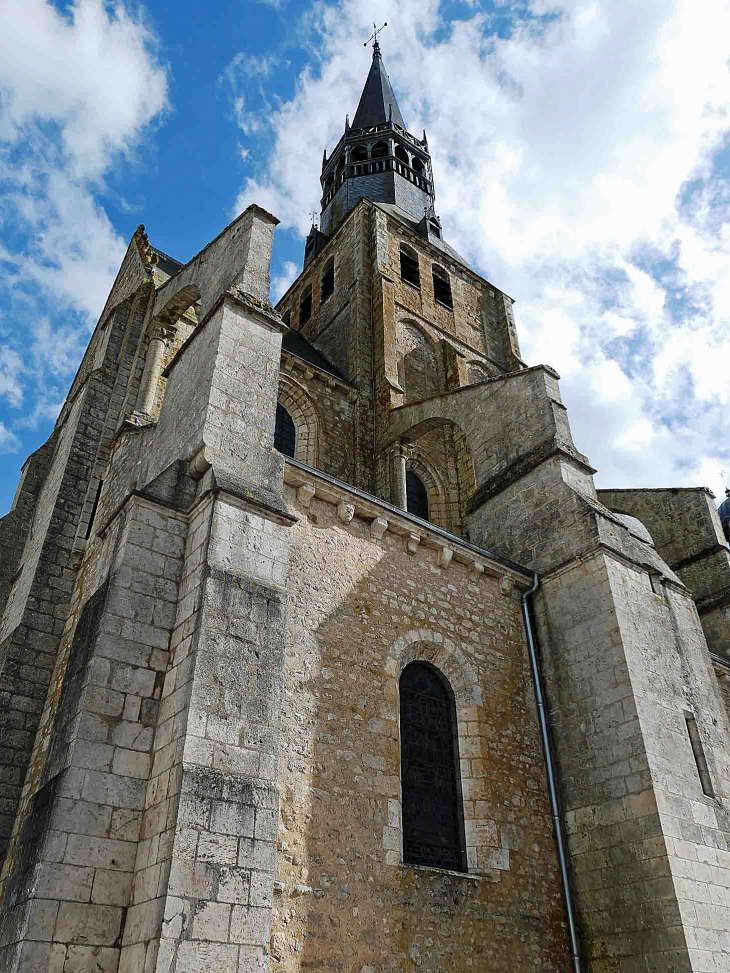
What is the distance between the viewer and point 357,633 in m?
6.73

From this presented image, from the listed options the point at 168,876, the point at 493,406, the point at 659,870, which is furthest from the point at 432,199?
the point at 168,876

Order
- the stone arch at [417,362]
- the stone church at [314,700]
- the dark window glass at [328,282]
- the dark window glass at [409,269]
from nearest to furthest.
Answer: the stone church at [314,700] < the stone arch at [417,362] < the dark window glass at [409,269] < the dark window glass at [328,282]

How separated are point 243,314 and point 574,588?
447 centimetres

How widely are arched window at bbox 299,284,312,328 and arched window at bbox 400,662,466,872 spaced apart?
12.8 meters

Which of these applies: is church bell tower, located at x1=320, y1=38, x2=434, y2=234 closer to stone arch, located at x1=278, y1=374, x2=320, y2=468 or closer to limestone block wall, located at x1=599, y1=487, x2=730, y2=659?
stone arch, located at x1=278, y1=374, x2=320, y2=468

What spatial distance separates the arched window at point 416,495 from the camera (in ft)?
42.4

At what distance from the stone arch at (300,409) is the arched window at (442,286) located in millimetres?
6125

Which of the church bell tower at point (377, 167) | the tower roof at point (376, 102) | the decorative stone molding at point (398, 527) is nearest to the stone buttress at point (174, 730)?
the decorative stone molding at point (398, 527)

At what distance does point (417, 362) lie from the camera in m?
15.5

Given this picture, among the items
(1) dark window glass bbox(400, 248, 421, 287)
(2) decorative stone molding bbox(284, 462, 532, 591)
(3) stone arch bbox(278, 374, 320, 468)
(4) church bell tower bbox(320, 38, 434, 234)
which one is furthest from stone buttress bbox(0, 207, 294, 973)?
(4) church bell tower bbox(320, 38, 434, 234)

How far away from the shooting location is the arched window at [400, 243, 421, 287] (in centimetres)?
1753

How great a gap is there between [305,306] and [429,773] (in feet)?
46.3

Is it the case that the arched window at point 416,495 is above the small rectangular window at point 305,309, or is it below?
below

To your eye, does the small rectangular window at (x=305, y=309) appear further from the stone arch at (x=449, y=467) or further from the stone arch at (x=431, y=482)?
the stone arch at (x=431, y=482)
